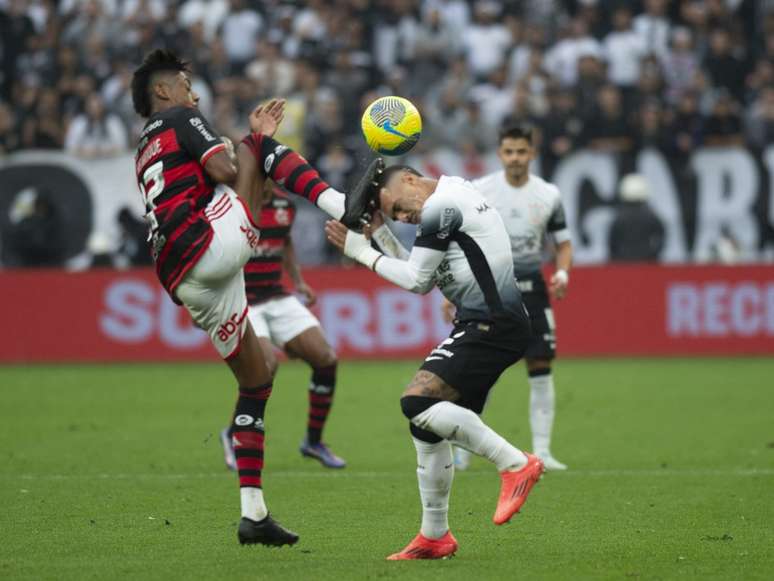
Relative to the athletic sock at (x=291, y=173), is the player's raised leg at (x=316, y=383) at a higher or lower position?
lower

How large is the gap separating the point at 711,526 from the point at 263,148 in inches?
143

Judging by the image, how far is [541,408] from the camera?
38.7 ft

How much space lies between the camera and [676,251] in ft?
71.1

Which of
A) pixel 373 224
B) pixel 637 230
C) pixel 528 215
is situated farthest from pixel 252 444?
pixel 637 230

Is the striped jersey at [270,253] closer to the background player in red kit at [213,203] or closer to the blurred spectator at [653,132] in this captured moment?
the background player in red kit at [213,203]

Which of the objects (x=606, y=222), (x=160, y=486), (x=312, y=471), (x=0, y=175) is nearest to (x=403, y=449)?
(x=312, y=471)

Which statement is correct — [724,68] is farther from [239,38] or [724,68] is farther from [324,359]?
[324,359]

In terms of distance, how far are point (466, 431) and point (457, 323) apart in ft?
2.25

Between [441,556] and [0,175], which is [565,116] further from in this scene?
[441,556]

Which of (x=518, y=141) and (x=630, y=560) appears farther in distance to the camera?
→ (x=518, y=141)

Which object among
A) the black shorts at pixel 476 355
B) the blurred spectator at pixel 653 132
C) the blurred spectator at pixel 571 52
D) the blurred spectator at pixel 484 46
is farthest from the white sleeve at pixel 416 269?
the blurred spectator at pixel 484 46

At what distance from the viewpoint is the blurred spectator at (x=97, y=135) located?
2169cm

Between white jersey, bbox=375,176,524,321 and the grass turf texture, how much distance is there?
1423mm

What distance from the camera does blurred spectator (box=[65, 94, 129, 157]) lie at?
21.7 m
